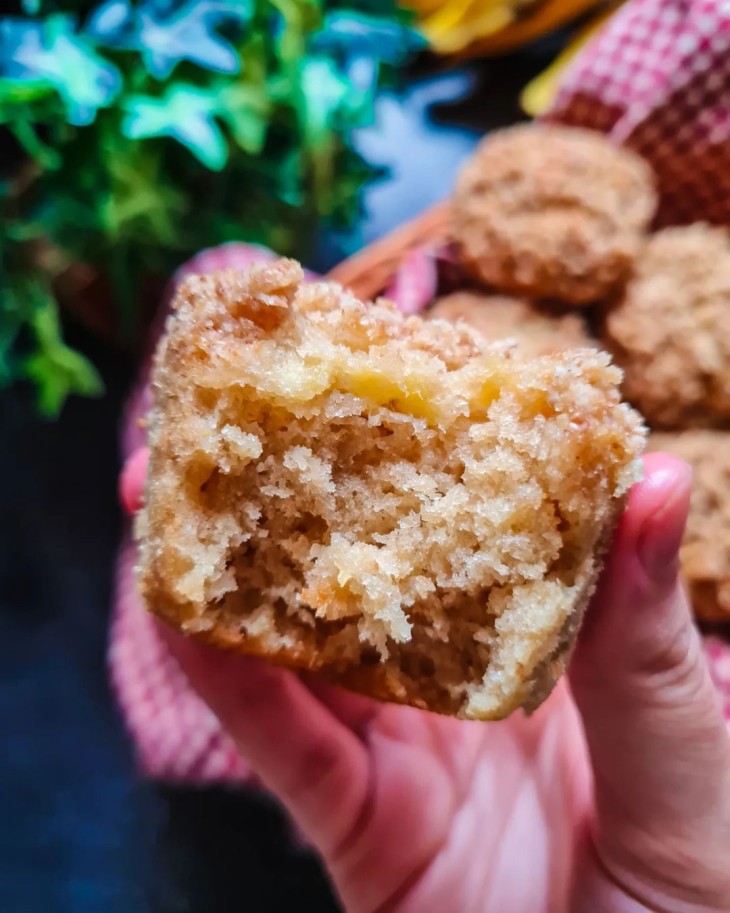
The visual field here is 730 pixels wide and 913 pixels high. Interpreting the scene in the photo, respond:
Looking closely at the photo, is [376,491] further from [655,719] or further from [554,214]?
[554,214]

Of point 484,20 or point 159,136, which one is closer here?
point 159,136

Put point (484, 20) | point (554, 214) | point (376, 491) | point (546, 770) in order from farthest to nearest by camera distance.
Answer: point (484, 20), point (554, 214), point (546, 770), point (376, 491)

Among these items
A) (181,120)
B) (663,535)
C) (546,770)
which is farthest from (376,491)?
(181,120)

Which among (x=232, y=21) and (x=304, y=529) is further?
(x=232, y=21)

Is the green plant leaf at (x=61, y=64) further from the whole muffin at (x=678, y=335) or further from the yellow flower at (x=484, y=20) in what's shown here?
the whole muffin at (x=678, y=335)

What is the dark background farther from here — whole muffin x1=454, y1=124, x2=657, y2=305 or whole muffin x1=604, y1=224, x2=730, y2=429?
whole muffin x1=604, y1=224, x2=730, y2=429

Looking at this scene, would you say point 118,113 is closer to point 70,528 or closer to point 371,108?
point 371,108

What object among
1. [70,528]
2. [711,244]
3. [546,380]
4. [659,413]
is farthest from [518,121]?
[546,380]
